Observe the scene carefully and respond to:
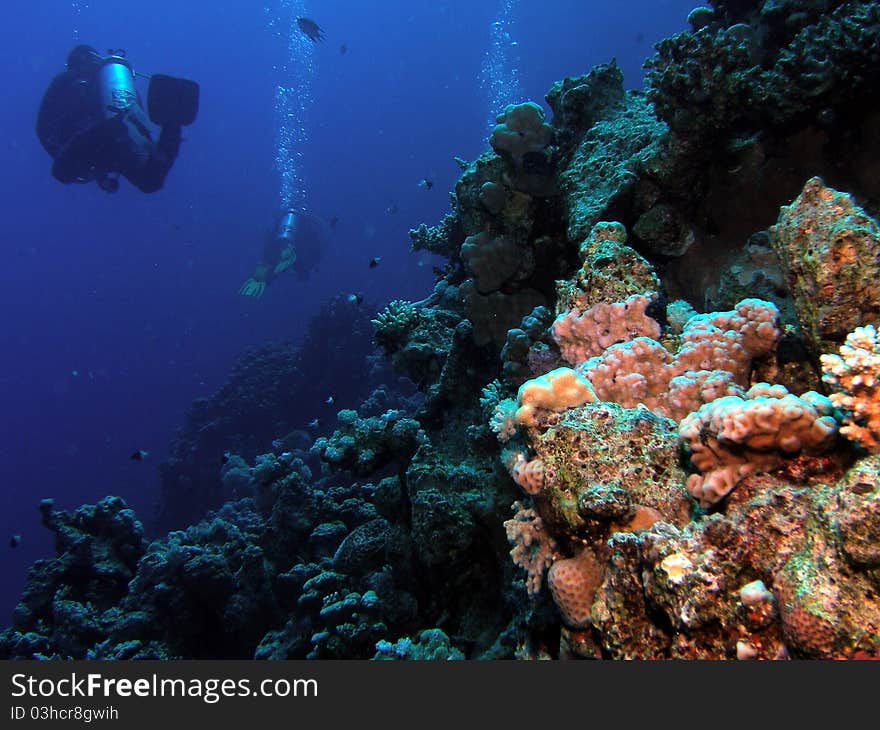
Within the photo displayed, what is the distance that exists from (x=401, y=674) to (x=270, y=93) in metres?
134

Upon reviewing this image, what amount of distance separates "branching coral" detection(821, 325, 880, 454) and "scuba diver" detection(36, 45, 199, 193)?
18.2 m

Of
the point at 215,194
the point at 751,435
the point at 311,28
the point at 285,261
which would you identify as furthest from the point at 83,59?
the point at 215,194

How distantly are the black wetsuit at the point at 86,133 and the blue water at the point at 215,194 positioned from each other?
36.0 feet

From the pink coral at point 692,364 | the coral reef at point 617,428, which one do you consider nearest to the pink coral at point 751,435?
→ the coral reef at point 617,428

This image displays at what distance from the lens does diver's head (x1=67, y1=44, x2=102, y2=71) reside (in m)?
14.8

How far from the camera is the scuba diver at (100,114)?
571 inches

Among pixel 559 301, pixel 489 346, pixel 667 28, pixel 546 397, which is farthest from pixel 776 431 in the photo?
pixel 667 28

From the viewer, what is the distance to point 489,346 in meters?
6.38

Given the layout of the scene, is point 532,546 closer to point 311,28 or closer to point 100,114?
point 100,114

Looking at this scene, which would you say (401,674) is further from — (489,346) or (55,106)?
(55,106)

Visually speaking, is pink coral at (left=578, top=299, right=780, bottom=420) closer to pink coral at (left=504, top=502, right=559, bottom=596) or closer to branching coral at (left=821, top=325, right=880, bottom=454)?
branching coral at (left=821, top=325, right=880, bottom=454)

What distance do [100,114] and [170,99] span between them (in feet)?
8.27

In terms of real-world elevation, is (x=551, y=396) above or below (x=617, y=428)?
above

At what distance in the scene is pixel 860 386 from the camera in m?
1.79
